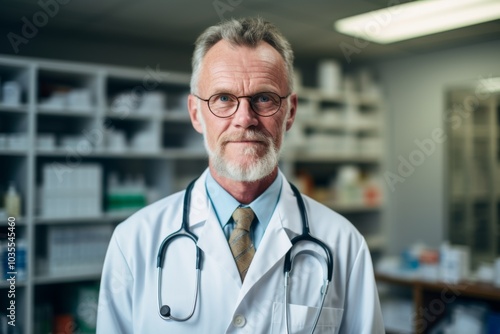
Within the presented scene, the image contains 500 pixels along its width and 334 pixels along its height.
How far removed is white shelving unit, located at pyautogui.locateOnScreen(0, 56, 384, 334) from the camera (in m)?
2.69

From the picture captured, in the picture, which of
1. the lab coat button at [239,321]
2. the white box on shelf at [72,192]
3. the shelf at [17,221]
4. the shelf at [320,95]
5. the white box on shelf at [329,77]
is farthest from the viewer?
the white box on shelf at [329,77]

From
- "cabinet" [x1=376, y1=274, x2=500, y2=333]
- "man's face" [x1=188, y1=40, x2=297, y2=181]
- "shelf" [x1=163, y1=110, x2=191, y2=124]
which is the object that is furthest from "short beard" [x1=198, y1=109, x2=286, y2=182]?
"cabinet" [x1=376, y1=274, x2=500, y2=333]

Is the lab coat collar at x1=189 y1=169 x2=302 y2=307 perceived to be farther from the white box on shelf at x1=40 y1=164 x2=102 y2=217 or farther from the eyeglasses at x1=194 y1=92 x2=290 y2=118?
the white box on shelf at x1=40 y1=164 x2=102 y2=217

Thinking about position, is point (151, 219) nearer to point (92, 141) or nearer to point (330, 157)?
point (92, 141)

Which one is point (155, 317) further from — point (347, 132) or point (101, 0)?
point (347, 132)

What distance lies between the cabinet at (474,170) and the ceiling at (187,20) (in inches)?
19.4

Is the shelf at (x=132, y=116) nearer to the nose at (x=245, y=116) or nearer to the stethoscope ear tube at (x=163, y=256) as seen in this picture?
the stethoscope ear tube at (x=163, y=256)

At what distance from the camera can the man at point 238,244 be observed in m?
1.18

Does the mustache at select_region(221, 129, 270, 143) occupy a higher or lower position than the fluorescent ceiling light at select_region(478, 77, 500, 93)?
lower

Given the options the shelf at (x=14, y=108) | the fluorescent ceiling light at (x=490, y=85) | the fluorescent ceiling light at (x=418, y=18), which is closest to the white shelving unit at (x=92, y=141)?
the shelf at (x=14, y=108)

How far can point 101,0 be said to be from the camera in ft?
8.43

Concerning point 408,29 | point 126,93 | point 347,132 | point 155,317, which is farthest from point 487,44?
point 155,317

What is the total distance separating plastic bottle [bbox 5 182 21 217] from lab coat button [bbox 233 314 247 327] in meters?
1.98

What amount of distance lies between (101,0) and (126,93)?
741 mm
